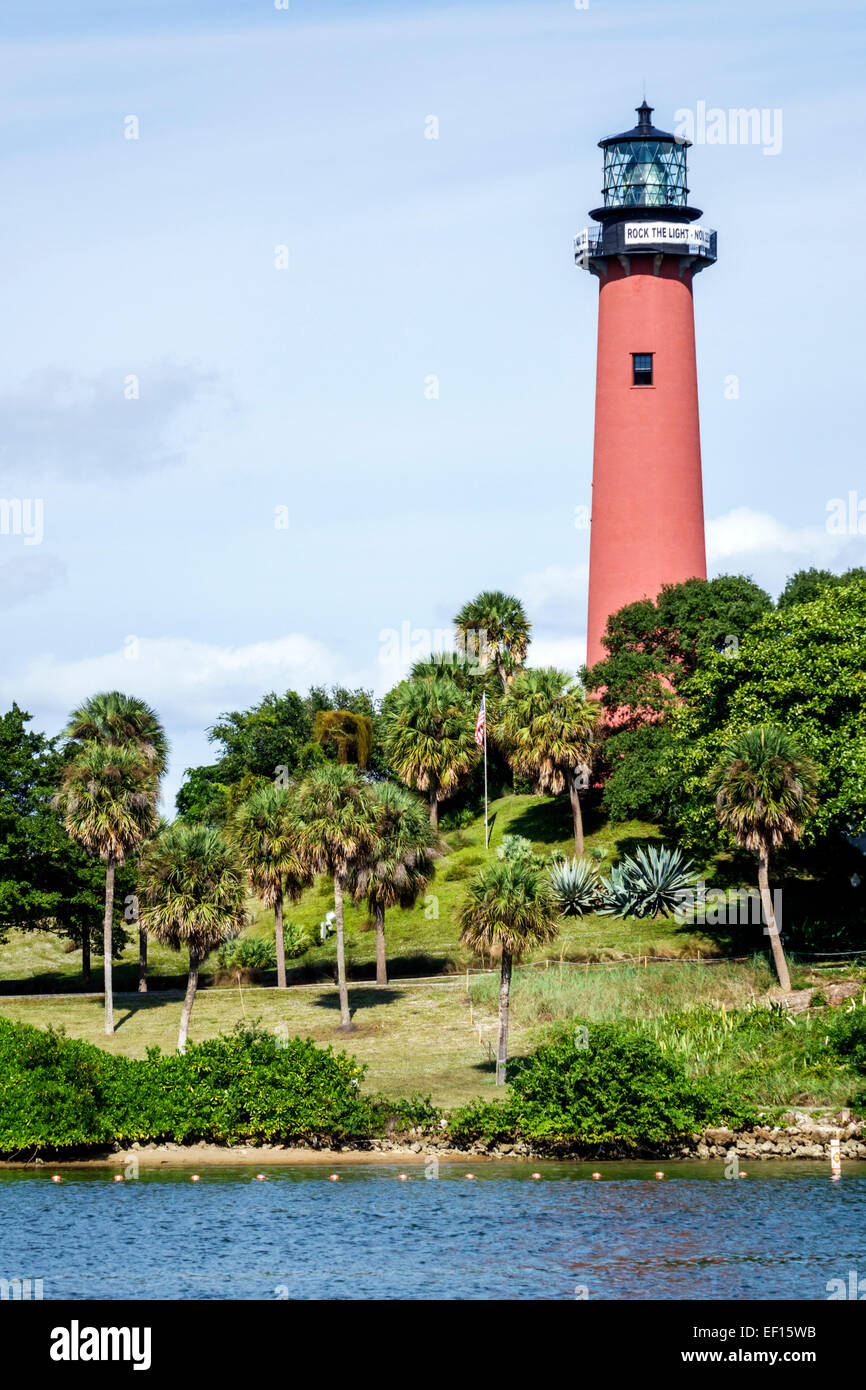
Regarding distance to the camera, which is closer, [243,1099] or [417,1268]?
[417,1268]

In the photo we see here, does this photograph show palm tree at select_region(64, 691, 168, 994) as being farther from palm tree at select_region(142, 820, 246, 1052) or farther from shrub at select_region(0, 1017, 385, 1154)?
shrub at select_region(0, 1017, 385, 1154)

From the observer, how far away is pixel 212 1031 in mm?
47250

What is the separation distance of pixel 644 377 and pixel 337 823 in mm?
29437

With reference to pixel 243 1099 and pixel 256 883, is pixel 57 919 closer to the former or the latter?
pixel 256 883

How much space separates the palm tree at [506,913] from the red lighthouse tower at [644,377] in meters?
30.1

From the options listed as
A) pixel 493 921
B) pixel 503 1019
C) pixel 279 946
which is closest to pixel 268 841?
pixel 279 946

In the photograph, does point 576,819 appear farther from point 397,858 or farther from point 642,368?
point 642,368

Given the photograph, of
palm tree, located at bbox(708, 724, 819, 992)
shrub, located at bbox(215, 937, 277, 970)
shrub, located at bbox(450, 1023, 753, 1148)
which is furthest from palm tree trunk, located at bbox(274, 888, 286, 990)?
shrub, located at bbox(450, 1023, 753, 1148)

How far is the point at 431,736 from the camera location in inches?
2744

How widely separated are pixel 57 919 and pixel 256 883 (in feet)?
27.9

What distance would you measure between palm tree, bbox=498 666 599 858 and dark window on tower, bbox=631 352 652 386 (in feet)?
39.5

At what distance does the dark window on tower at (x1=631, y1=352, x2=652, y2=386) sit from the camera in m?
67.8

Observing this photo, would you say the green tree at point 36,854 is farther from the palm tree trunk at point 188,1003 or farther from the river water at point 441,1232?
the river water at point 441,1232
